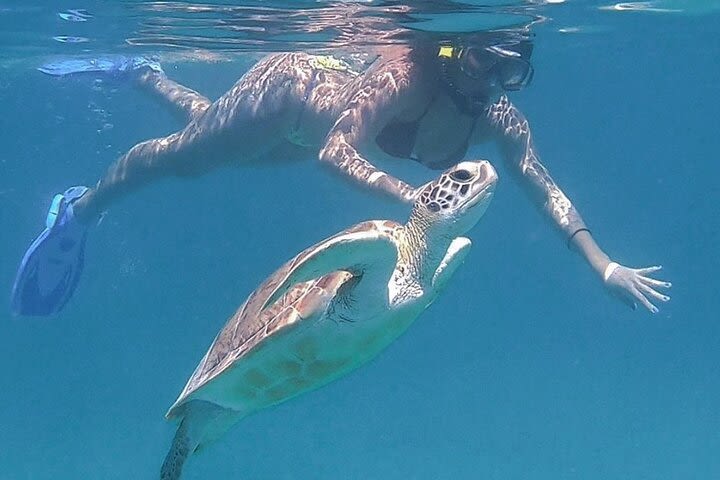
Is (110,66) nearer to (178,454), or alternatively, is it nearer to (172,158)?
(172,158)

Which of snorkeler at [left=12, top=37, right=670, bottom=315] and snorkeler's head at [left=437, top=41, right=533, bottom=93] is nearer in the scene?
snorkeler at [left=12, top=37, right=670, bottom=315]

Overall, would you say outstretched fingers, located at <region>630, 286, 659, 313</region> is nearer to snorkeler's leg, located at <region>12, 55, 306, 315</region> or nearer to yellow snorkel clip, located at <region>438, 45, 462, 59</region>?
yellow snorkel clip, located at <region>438, 45, 462, 59</region>

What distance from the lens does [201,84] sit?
58.6ft

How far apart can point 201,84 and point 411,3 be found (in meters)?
10.4

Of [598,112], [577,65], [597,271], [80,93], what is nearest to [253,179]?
[80,93]

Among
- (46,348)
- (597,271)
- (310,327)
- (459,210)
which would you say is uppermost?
(459,210)

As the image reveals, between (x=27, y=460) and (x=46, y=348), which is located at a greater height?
(x=27, y=460)

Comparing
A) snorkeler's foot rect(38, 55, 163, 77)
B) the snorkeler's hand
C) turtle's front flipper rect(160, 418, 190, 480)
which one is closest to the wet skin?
the snorkeler's hand

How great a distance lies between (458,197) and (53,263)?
25.3 ft

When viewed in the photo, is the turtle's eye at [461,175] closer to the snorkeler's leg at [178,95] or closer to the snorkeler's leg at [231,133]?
the snorkeler's leg at [231,133]

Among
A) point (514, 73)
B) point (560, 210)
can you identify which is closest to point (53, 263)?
point (514, 73)

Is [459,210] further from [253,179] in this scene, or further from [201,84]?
[253,179]

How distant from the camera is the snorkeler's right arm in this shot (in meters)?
6.01

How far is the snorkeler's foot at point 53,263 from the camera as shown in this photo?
10.0 meters
